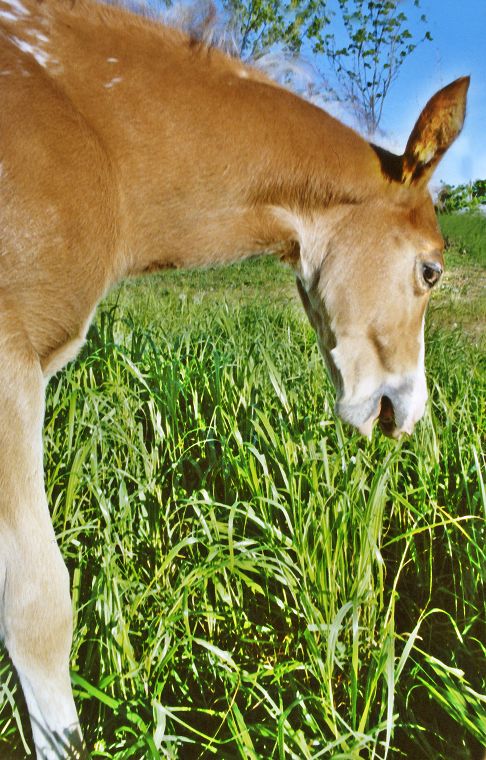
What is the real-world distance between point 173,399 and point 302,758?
129 centimetres

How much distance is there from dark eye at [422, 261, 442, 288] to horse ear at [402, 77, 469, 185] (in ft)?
0.86

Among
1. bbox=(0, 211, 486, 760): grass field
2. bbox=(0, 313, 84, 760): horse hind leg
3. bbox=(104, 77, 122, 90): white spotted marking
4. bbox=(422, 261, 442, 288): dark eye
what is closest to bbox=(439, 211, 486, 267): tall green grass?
bbox=(0, 211, 486, 760): grass field

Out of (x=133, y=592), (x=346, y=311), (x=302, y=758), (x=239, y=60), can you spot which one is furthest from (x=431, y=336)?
(x=302, y=758)

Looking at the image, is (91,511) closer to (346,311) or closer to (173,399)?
Result: (173,399)

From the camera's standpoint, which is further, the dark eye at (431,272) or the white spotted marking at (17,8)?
the dark eye at (431,272)

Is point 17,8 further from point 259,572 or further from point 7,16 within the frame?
point 259,572

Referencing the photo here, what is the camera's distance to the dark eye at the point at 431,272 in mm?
2268

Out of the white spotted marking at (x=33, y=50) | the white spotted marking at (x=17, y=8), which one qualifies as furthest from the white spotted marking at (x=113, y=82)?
the white spotted marking at (x=17, y=8)

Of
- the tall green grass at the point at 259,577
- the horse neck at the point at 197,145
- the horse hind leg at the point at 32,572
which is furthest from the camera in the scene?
the horse neck at the point at 197,145

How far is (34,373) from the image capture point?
5.45ft

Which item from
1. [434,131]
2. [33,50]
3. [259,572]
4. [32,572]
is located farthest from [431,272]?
[32,572]

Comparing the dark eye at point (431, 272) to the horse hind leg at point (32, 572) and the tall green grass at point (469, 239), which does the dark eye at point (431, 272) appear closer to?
the horse hind leg at point (32, 572)

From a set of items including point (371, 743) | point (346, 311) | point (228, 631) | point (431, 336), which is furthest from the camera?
point (431, 336)

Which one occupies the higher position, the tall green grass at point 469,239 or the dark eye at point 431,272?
the tall green grass at point 469,239
